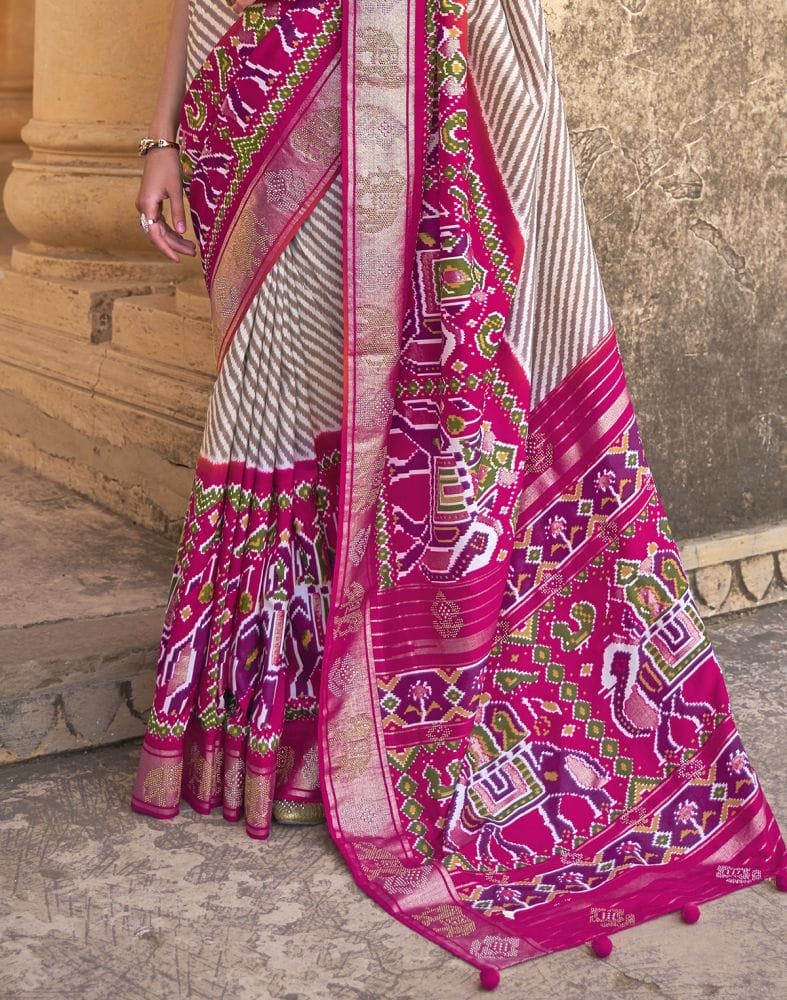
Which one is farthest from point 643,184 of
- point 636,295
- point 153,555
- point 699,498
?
point 153,555

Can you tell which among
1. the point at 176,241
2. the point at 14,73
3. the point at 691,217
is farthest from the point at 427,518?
the point at 14,73

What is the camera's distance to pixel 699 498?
3441mm

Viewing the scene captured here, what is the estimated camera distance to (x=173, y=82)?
2475 millimetres

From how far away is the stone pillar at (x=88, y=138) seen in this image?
380 cm

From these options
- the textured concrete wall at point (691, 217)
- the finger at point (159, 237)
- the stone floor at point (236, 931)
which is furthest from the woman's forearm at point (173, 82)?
the stone floor at point (236, 931)

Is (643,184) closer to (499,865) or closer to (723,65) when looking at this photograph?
(723,65)

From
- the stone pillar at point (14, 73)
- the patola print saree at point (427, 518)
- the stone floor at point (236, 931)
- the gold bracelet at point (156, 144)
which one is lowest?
the stone floor at point (236, 931)

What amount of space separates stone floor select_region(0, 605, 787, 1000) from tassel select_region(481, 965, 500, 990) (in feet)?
0.06

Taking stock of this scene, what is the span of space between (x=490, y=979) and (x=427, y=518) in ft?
2.40

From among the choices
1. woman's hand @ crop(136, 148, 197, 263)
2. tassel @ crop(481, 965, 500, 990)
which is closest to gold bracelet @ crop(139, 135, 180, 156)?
woman's hand @ crop(136, 148, 197, 263)

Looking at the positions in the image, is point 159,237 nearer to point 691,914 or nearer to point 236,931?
point 236,931

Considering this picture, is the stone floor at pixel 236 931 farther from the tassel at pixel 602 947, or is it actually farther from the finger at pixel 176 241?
the finger at pixel 176 241

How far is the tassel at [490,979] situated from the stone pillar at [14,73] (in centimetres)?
515

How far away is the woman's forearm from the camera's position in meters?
2.45
